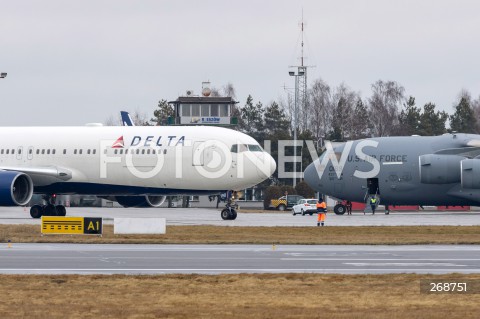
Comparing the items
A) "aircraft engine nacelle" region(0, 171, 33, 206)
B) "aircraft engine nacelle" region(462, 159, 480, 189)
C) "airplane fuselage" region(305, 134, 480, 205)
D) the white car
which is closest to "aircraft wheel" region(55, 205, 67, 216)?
"aircraft engine nacelle" region(0, 171, 33, 206)

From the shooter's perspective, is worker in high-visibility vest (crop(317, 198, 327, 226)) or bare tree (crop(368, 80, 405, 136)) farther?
bare tree (crop(368, 80, 405, 136))

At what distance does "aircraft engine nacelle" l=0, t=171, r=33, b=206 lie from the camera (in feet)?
168

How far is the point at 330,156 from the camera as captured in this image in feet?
227

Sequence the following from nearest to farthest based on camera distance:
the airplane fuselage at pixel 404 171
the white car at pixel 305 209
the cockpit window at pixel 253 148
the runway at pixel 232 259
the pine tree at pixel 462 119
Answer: the runway at pixel 232 259 → the cockpit window at pixel 253 148 → the airplane fuselage at pixel 404 171 → the white car at pixel 305 209 → the pine tree at pixel 462 119

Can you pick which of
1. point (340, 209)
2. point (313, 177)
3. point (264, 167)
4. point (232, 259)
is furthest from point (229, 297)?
point (340, 209)

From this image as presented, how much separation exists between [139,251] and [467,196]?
3702 centimetres

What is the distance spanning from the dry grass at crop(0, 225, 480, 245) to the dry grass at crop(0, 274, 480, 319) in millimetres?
13206

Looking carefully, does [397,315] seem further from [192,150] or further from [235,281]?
[192,150]

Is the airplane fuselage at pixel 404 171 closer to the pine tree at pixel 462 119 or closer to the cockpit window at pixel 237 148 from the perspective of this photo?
the cockpit window at pixel 237 148

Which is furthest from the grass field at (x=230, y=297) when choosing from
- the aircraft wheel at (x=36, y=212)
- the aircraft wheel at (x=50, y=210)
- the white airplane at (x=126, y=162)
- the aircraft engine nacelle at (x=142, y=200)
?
the aircraft engine nacelle at (x=142, y=200)

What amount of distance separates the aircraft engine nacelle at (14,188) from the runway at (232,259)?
16.6 meters

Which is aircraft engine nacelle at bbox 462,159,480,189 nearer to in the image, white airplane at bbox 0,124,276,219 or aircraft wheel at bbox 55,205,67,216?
white airplane at bbox 0,124,276,219

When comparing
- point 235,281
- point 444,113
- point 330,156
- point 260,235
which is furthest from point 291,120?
point 235,281

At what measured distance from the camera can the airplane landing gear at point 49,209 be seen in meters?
56.2
